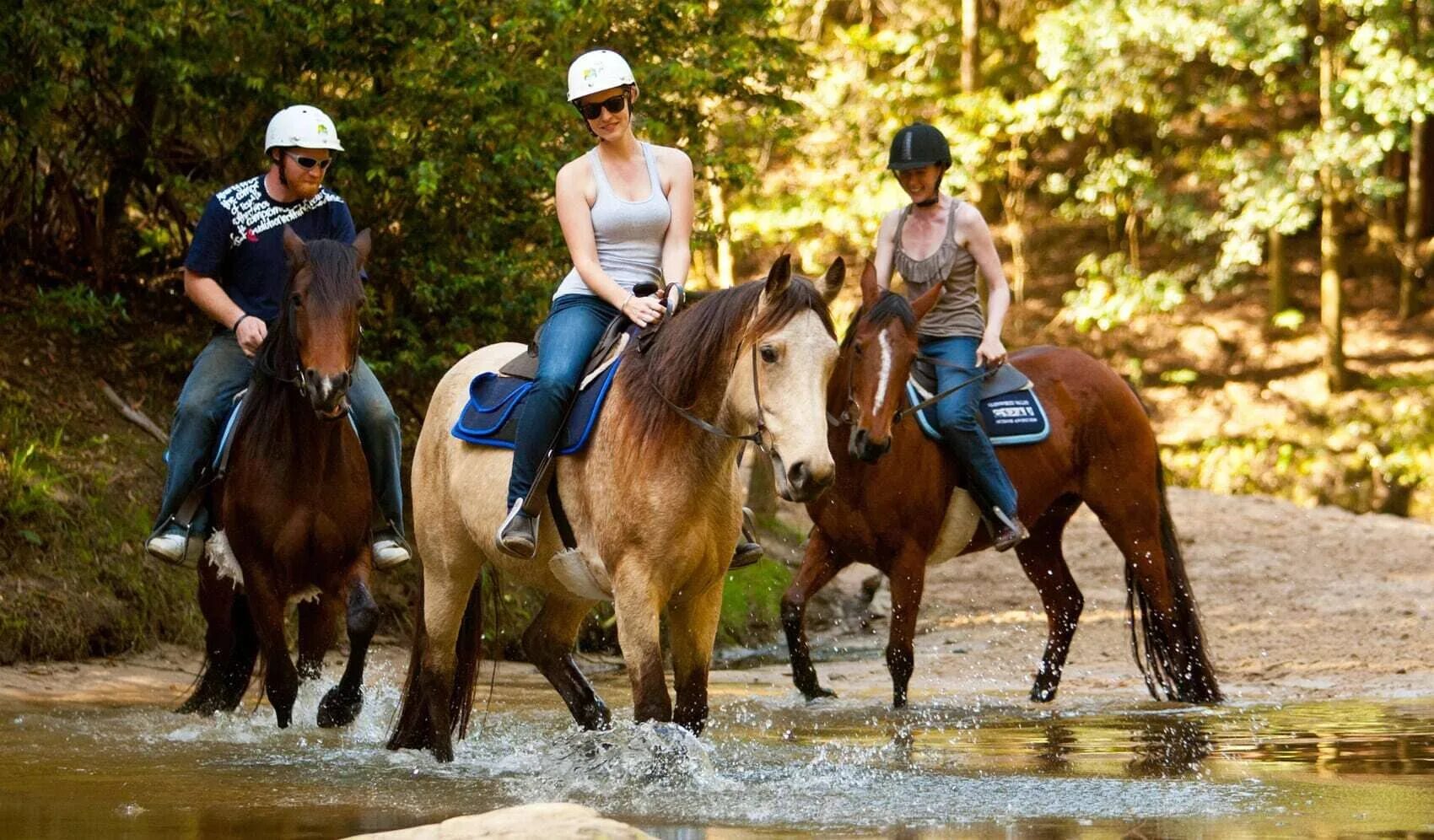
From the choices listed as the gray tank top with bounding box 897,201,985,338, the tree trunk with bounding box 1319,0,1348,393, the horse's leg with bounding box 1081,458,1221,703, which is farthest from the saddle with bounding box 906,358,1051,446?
the tree trunk with bounding box 1319,0,1348,393

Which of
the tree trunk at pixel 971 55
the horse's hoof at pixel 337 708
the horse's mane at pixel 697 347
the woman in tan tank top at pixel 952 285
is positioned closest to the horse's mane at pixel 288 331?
the horse's hoof at pixel 337 708

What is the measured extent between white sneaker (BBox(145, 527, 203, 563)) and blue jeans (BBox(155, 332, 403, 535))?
63mm

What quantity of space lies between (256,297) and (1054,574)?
16.0 ft

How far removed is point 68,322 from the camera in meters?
11.8

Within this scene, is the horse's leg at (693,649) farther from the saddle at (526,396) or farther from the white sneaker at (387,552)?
the white sneaker at (387,552)

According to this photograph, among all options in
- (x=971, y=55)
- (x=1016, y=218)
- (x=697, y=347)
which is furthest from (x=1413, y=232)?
(x=697, y=347)

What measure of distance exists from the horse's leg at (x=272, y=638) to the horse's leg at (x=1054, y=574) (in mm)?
4149

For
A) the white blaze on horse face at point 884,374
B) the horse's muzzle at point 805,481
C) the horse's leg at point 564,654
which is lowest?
the horse's leg at point 564,654

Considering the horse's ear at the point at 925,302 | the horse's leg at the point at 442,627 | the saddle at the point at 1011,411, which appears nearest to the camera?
the horse's leg at the point at 442,627

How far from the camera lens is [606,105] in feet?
21.7

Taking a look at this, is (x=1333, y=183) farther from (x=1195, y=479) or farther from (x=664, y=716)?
(x=664, y=716)

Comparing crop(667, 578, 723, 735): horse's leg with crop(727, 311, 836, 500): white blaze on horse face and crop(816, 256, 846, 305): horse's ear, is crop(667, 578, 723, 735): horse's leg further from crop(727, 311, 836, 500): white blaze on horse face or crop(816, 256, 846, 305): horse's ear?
crop(816, 256, 846, 305): horse's ear

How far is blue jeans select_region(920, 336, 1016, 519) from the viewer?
29.5ft

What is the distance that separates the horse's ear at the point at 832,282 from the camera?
5.85m
